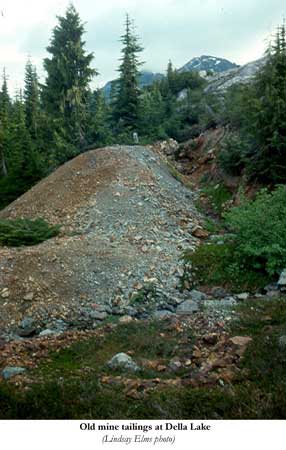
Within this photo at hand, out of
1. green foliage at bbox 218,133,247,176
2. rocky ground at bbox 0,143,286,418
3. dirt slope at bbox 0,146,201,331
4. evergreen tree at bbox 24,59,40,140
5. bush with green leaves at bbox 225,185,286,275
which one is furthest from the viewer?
evergreen tree at bbox 24,59,40,140

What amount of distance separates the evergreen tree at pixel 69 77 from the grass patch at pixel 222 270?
12.8 m

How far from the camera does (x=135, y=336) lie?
618 cm

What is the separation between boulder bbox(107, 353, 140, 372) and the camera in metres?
5.21

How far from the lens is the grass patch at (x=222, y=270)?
8547mm

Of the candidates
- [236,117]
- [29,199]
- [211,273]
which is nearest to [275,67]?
[236,117]

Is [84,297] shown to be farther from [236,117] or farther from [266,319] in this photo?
[236,117]

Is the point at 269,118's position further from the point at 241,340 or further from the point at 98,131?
the point at 98,131

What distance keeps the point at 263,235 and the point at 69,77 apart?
649 inches

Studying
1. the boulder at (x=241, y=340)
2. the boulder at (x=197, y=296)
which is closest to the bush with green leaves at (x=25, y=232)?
the boulder at (x=197, y=296)

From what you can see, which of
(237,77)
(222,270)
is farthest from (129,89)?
(222,270)

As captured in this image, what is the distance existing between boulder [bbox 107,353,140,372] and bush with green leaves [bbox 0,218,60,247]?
20.4 ft

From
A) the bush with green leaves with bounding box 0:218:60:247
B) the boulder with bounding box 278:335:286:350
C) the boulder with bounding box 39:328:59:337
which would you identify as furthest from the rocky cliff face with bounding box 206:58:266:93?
the boulder with bounding box 278:335:286:350

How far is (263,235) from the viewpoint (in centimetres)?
871

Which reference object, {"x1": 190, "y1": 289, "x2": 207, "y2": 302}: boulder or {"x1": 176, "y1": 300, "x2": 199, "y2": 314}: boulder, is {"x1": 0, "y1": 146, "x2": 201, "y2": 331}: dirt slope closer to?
{"x1": 190, "y1": 289, "x2": 207, "y2": 302}: boulder
